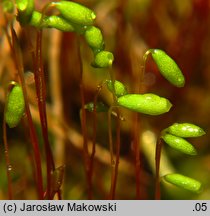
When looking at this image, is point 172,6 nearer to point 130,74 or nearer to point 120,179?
point 130,74

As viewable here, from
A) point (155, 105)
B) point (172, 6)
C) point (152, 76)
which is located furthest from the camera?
point (172, 6)

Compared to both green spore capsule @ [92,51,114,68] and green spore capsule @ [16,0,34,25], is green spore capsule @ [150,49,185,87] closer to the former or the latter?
green spore capsule @ [92,51,114,68]

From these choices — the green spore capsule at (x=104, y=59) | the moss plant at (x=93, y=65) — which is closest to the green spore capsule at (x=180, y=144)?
the moss plant at (x=93, y=65)

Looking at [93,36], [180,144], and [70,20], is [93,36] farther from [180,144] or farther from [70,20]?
[180,144]

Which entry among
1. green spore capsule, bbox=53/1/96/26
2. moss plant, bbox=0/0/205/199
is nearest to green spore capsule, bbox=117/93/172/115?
→ moss plant, bbox=0/0/205/199

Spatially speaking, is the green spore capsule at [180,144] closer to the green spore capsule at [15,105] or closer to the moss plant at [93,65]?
the moss plant at [93,65]

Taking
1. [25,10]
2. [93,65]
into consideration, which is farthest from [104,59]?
[25,10]
